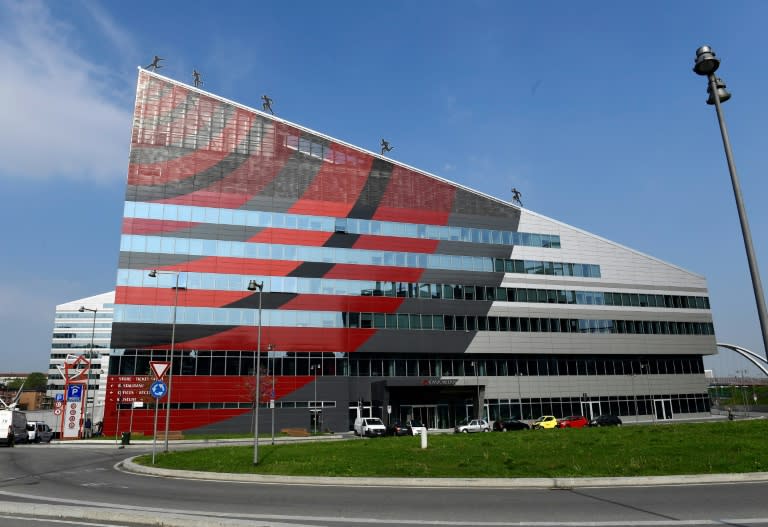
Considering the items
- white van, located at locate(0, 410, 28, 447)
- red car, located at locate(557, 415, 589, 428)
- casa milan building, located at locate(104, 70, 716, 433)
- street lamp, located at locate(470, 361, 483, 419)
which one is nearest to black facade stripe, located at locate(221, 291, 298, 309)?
casa milan building, located at locate(104, 70, 716, 433)

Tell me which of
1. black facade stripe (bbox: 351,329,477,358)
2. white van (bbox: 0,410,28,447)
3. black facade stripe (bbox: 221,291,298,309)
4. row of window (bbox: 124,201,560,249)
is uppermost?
row of window (bbox: 124,201,560,249)

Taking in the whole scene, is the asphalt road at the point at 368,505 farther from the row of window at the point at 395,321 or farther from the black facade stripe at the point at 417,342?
the black facade stripe at the point at 417,342

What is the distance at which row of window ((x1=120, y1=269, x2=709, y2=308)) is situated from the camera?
187 ft

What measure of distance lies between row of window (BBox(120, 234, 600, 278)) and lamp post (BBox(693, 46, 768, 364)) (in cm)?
5270

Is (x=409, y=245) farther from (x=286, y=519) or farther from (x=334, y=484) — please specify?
(x=286, y=519)

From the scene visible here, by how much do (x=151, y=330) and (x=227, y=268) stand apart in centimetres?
964

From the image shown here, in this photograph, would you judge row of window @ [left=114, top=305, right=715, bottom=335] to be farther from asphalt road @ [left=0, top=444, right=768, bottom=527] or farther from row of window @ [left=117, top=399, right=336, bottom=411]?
asphalt road @ [left=0, top=444, right=768, bottom=527]

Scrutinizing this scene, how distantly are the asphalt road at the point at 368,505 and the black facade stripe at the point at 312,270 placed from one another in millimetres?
41379

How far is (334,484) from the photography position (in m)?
18.4

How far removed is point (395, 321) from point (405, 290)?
384 centimetres

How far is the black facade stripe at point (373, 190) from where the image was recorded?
6438cm

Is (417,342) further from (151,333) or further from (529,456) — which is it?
(529,456)

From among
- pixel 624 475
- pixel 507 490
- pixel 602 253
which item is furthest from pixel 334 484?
pixel 602 253

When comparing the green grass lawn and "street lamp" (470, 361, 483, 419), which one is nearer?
the green grass lawn
